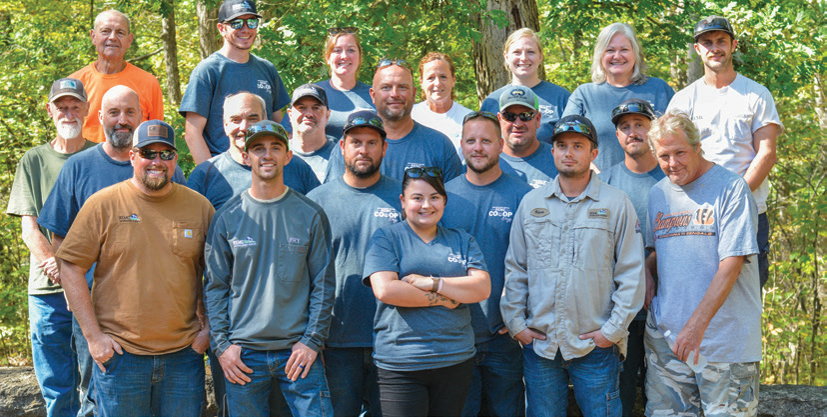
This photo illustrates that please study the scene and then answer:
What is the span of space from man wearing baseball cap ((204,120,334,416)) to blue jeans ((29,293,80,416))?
161cm

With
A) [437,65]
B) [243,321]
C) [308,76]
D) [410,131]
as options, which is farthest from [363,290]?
[308,76]

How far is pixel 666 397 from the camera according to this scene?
14.2ft

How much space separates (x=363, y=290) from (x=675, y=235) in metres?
2.07

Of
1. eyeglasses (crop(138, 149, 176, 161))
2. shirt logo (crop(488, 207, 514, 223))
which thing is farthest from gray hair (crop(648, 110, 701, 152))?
eyeglasses (crop(138, 149, 176, 161))

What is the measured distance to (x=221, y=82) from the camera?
5.50 meters

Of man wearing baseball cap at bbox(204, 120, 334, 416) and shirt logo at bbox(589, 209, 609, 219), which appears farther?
shirt logo at bbox(589, 209, 609, 219)

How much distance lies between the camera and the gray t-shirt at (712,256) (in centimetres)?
408

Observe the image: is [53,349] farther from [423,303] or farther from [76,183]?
[423,303]

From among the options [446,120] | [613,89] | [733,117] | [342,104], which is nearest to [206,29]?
[342,104]

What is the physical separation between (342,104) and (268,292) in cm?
234

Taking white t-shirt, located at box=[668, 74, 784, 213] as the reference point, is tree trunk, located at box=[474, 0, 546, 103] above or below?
above

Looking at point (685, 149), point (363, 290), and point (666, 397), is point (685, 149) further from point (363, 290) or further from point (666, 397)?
point (363, 290)

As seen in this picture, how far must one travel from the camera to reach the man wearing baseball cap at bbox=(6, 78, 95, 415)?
4.74 metres

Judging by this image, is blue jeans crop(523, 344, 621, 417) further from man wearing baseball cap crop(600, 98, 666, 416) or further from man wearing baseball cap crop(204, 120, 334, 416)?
man wearing baseball cap crop(204, 120, 334, 416)
